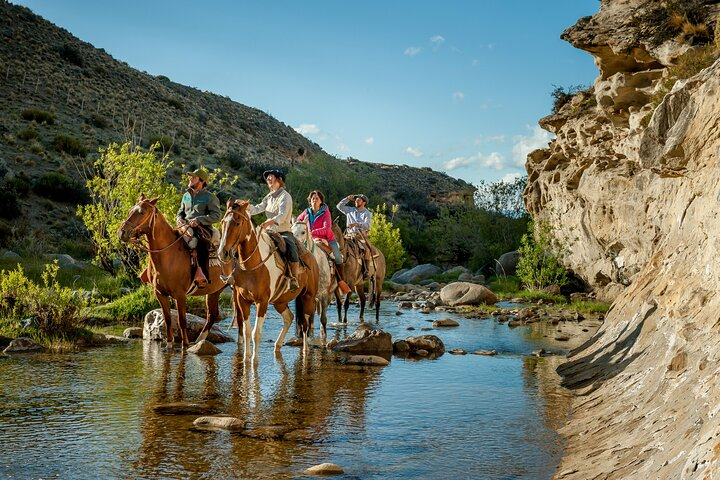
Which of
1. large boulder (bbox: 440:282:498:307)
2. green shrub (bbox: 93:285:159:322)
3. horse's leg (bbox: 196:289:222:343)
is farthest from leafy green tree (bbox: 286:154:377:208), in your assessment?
horse's leg (bbox: 196:289:222:343)

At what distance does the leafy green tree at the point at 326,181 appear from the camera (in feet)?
154

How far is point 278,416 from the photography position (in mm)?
7332

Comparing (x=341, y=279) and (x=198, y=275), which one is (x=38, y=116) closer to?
(x=341, y=279)

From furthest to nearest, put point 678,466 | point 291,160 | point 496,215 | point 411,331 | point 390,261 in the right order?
point 291,160 < point 496,215 < point 390,261 < point 411,331 < point 678,466

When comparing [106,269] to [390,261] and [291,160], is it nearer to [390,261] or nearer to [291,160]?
[390,261]

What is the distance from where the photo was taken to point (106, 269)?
19.6 meters

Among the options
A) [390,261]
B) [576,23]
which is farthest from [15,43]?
[576,23]

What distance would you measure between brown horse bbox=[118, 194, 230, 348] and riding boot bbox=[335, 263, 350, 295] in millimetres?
3296

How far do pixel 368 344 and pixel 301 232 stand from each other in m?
2.34

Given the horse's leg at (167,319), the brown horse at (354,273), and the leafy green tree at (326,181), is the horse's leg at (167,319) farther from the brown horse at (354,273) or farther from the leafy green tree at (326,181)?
the leafy green tree at (326,181)

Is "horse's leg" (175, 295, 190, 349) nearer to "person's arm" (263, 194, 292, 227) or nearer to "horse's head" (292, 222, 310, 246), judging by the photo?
"person's arm" (263, 194, 292, 227)

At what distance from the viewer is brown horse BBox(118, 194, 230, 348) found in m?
11.0

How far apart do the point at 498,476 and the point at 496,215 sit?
36936 millimetres

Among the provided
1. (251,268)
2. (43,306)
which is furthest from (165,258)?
(43,306)
